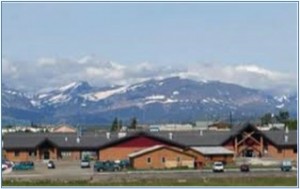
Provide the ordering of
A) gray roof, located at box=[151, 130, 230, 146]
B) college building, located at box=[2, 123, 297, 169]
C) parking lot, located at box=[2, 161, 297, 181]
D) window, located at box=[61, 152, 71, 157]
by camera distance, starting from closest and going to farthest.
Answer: parking lot, located at box=[2, 161, 297, 181], college building, located at box=[2, 123, 297, 169], window, located at box=[61, 152, 71, 157], gray roof, located at box=[151, 130, 230, 146]

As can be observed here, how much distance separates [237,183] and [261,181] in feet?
2.44

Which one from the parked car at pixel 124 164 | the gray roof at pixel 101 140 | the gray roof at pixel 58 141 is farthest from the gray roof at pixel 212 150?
the gray roof at pixel 58 141

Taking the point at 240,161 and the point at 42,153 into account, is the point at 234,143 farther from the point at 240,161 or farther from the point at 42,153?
the point at 42,153

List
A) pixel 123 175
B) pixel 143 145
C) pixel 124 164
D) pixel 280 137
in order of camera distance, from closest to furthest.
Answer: pixel 123 175 → pixel 124 164 → pixel 143 145 → pixel 280 137

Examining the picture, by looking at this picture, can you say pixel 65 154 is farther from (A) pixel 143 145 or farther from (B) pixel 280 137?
(B) pixel 280 137

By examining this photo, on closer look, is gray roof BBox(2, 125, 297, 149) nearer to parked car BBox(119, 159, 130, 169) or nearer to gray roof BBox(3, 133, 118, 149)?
gray roof BBox(3, 133, 118, 149)

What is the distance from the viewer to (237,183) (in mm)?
14430

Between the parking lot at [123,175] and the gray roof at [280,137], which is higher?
the gray roof at [280,137]

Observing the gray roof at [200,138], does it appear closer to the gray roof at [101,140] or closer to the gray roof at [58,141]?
the gray roof at [101,140]

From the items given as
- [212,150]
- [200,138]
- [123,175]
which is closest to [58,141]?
[200,138]

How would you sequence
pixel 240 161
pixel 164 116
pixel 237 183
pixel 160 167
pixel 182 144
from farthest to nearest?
pixel 164 116 → pixel 182 144 → pixel 240 161 → pixel 160 167 → pixel 237 183

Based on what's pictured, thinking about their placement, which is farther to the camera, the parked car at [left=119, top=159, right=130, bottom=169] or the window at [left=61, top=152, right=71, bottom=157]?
the window at [left=61, top=152, right=71, bottom=157]

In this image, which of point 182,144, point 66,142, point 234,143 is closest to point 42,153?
point 66,142

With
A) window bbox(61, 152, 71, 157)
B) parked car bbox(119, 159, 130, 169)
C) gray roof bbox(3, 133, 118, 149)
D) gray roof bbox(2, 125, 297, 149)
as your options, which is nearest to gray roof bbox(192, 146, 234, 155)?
gray roof bbox(2, 125, 297, 149)
